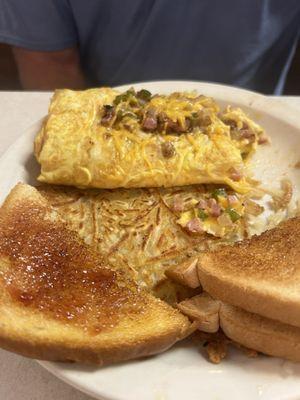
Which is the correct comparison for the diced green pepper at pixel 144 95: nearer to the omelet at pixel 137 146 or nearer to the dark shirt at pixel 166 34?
the omelet at pixel 137 146

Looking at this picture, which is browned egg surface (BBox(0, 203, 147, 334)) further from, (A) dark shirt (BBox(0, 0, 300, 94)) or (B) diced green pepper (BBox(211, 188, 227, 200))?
(A) dark shirt (BBox(0, 0, 300, 94))

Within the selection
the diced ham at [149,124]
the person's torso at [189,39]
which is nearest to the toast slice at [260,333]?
the diced ham at [149,124]

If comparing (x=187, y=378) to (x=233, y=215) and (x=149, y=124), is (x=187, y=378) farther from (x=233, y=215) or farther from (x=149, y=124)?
(x=149, y=124)

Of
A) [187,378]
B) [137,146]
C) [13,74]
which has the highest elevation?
[137,146]

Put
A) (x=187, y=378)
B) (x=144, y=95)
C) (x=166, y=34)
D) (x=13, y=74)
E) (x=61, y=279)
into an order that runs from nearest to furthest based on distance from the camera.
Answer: (x=187, y=378) → (x=61, y=279) → (x=144, y=95) → (x=166, y=34) → (x=13, y=74)

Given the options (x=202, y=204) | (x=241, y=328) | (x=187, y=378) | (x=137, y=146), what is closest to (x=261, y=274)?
→ (x=241, y=328)

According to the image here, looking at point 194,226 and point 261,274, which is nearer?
point 261,274

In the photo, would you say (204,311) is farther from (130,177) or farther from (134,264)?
(130,177)
